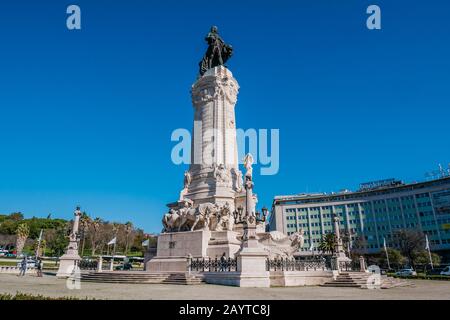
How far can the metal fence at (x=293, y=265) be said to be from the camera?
68.5 feet

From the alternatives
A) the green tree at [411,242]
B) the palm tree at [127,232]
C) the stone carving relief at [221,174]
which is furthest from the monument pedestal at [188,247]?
the palm tree at [127,232]

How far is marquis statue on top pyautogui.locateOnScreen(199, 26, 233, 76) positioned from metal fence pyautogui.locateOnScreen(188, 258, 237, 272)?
25411 millimetres

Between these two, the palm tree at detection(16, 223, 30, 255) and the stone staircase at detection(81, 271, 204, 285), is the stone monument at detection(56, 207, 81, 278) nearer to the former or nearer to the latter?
the stone staircase at detection(81, 271, 204, 285)

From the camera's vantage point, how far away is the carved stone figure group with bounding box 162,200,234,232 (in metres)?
27.5

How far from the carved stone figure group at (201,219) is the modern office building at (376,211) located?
55670 millimetres

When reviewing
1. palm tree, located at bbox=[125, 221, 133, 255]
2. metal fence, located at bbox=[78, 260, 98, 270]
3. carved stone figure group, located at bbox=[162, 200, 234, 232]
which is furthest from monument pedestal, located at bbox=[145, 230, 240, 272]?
palm tree, located at bbox=[125, 221, 133, 255]

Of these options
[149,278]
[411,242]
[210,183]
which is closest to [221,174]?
[210,183]

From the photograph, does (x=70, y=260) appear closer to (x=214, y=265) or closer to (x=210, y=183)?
(x=210, y=183)

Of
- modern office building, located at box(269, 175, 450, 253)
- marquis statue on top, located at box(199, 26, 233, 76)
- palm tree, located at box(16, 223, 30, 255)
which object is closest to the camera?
marquis statue on top, located at box(199, 26, 233, 76)

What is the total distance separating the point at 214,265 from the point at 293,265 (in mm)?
5253
